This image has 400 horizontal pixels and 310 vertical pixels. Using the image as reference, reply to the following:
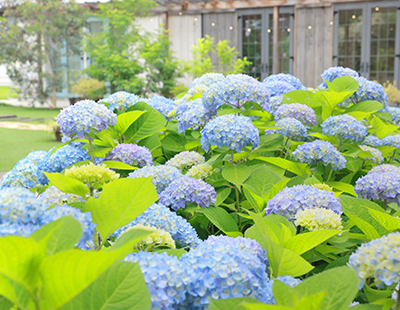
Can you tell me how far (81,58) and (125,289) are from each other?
13.1 metres

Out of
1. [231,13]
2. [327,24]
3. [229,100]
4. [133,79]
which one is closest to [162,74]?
[133,79]

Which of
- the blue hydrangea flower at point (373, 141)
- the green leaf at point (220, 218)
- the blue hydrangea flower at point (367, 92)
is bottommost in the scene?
the green leaf at point (220, 218)

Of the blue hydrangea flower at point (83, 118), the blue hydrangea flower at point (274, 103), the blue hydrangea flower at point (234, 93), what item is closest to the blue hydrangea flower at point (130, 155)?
Answer: the blue hydrangea flower at point (83, 118)

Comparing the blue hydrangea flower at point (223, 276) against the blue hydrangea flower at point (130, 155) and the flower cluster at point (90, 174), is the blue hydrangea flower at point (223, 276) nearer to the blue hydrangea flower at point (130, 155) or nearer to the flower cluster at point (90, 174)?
the flower cluster at point (90, 174)

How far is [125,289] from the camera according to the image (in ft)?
1.42

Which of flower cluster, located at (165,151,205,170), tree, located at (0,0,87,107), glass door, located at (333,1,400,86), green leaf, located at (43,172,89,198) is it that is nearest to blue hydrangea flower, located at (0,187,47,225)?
green leaf, located at (43,172,89,198)

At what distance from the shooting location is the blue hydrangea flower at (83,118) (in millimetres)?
1081

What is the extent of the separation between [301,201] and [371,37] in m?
9.70

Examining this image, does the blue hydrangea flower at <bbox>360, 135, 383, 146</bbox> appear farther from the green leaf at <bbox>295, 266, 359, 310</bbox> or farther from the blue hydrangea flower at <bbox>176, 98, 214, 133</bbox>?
the green leaf at <bbox>295, 266, 359, 310</bbox>

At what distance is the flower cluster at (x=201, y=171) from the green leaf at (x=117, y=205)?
0.51 meters

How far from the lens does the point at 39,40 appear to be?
11.9 metres

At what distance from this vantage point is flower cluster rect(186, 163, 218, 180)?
1102mm

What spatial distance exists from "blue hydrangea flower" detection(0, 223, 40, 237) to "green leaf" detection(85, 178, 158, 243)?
13cm

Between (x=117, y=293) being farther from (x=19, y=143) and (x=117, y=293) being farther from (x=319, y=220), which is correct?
(x=19, y=143)
